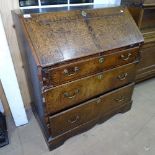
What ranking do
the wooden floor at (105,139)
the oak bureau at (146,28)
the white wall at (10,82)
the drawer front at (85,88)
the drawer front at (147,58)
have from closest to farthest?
1. the drawer front at (85,88)
2. the white wall at (10,82)
3. the wooden floor at (105,139)
4. the oak bureau at (146,28)
5. the drawer front at (147,58)

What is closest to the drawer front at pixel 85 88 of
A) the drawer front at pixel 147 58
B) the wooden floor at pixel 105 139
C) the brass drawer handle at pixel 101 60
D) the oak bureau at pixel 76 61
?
the oak bureau at pixel 76 61

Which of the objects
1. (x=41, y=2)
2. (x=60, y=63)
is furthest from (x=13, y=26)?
(x=60, y=63)

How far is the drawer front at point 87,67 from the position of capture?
1142mm

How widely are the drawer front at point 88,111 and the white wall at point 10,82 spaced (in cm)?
46

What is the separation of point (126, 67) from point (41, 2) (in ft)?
3.25

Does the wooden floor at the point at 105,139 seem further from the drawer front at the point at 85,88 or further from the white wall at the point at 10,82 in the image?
the drawer front at the point at 85,88

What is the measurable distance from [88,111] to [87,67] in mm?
456

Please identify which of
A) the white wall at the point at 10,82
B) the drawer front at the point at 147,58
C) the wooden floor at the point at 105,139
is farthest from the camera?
the drawer front at the point at 147,58

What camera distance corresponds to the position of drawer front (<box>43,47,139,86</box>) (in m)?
1.14

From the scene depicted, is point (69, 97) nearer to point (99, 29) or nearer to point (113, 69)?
point (113, 69)

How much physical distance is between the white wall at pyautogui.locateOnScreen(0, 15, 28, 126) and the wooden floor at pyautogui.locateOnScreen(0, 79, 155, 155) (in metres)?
0.15

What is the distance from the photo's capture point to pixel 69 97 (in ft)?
4.29

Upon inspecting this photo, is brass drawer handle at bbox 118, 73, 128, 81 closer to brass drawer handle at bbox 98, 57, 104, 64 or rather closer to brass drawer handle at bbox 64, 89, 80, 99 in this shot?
brass drawer handle at bbox 98, 57, 104, 64

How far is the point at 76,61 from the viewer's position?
118cm
